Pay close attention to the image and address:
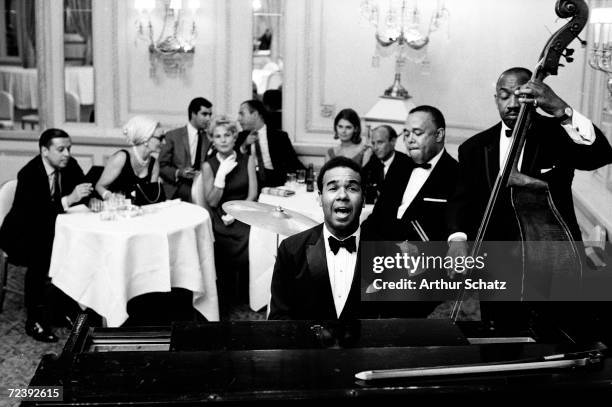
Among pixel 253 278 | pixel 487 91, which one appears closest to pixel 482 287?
pixel 253 278

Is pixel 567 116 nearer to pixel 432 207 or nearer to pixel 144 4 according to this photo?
pixel 432 207

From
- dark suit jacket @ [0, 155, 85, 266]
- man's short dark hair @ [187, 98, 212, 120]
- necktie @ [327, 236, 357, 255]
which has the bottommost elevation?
dark suit jacket @ [0, 155, 85, 266]

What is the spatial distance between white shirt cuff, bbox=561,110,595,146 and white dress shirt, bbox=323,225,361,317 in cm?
81

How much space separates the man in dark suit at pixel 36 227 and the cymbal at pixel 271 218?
54.3 inches

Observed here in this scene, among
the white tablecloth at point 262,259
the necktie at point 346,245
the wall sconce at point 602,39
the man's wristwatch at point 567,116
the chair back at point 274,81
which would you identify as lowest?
the white tablecloth at point 262,259

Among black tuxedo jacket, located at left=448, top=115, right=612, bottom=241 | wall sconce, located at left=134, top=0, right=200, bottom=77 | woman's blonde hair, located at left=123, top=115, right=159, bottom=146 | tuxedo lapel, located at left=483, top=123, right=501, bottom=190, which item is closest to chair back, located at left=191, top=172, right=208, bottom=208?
woman's blonde hair, located at left=123, top=115, right=159, bottom=146

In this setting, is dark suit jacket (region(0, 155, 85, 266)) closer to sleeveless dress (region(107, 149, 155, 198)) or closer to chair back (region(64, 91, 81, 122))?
sleeveless dress (region(107, 149, 155, 198))

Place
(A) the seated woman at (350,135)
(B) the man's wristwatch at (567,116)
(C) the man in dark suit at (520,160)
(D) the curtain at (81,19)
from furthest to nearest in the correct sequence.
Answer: (D) the curtain at (81,19) → (A) the seated woman at (350,135) → (C) the man in dark suit at (520,160) → (B) the man's wristwatch at (567,116)

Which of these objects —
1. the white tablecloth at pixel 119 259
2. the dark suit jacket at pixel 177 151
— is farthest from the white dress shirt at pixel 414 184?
the dark suit jacket at pixel 177 151

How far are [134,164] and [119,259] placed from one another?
1098mm

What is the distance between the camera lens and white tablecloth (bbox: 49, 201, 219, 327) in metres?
4.55

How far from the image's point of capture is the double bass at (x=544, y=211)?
2.53 metres

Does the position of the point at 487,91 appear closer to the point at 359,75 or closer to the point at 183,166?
the point at 359,75

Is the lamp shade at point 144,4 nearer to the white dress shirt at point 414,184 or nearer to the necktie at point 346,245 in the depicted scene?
the white dress shirt at point 414,184
